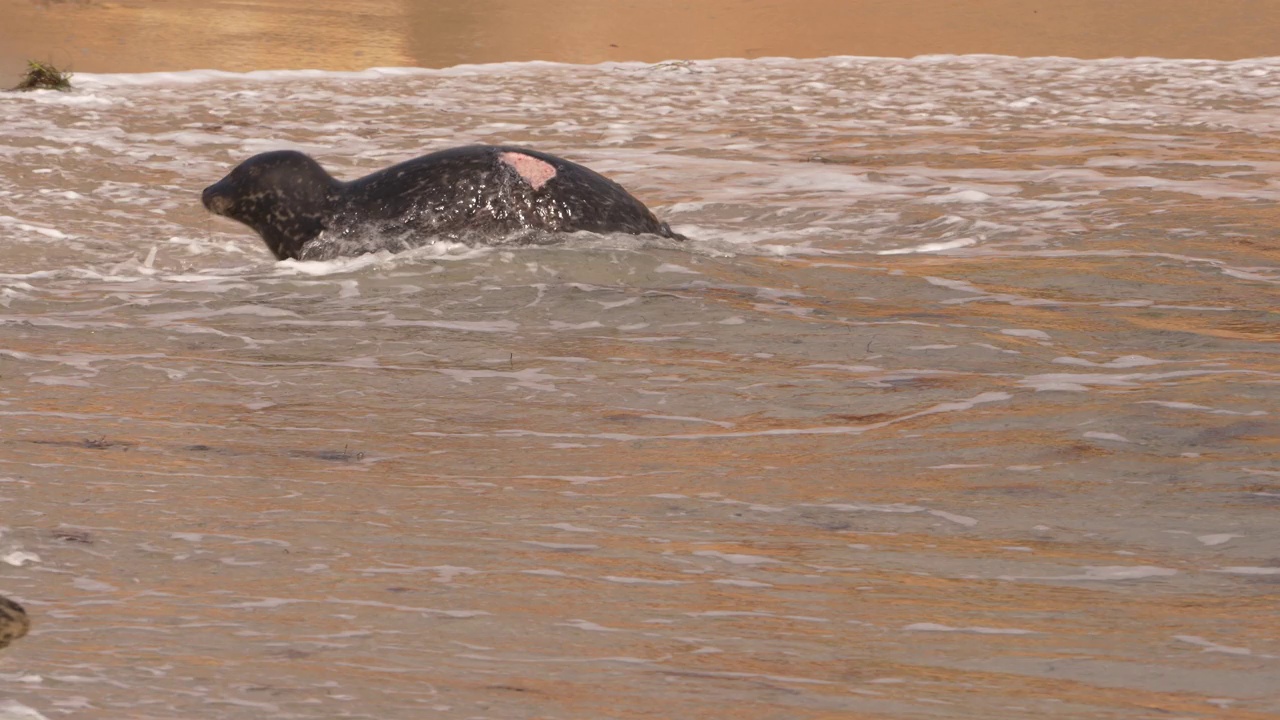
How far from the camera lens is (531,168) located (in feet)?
24.7

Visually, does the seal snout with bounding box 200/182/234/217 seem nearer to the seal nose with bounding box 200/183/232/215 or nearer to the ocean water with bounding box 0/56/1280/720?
the seal nose with bounding box 200/183/232/215

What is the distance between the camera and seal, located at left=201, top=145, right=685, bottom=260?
7.36 meters

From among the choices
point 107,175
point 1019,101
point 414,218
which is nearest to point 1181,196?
point 414,218

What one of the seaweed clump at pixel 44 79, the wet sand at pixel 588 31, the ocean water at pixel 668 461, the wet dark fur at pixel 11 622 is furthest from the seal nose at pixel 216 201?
the wet sand at pixel 588 31

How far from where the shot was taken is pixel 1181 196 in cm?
858

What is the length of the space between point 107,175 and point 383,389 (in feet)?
18.2

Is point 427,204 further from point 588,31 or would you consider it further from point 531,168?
point 588,31

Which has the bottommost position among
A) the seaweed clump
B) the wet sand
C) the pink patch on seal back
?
the pink patch on seal back

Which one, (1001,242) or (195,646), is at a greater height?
(1001,242)

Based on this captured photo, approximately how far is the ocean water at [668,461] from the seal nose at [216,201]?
8.2 inches


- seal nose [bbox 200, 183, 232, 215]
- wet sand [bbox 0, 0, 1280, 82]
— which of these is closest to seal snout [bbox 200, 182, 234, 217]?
seal nose [bbox 200, 183, 232, 215]

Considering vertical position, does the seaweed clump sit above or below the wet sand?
below

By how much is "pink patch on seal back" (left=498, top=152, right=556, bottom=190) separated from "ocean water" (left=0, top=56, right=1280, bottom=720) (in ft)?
1.33

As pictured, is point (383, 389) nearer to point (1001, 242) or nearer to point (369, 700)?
point (369, 700)
